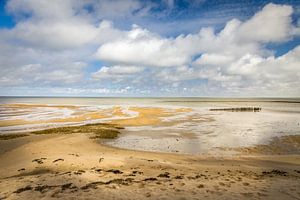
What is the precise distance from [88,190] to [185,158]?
329 inches

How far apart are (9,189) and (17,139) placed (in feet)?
45.9

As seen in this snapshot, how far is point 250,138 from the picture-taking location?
23781mm

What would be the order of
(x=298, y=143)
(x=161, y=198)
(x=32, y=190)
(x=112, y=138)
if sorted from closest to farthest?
(x=161, y=198)
(x=32, y=190)
(x=298, y=143)
(x=112, y=138)

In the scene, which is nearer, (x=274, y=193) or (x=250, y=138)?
(x=274, y=193)

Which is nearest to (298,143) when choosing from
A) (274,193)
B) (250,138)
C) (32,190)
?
(250,138)

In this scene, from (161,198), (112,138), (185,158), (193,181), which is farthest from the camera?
(112,138)

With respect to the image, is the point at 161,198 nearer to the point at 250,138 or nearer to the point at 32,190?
the point at 32,190

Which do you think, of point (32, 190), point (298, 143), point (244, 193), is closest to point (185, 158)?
point (244, 193)

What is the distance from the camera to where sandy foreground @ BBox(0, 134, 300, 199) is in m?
8.66

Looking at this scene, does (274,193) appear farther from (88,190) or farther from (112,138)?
(112,138)

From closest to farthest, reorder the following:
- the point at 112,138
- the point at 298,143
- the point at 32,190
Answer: the point at 32,190
the point at 298,143
the point at 112,138

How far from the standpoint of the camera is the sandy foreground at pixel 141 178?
28.4ft

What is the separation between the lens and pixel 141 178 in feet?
34.6

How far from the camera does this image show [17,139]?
Answer: 21.4 m
